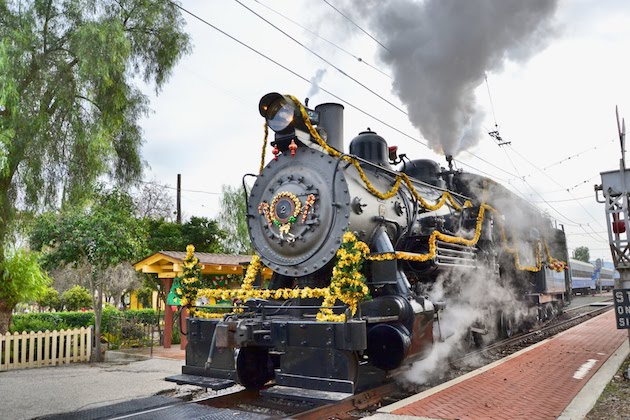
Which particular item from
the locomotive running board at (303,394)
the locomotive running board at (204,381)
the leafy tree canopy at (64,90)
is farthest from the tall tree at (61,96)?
the locomotive running board at (303,394)

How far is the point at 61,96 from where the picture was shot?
34.7 ft

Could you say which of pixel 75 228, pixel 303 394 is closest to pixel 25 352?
pixel 75 228

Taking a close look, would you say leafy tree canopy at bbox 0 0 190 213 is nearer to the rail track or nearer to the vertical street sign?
the rail track

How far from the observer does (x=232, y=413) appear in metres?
5.57

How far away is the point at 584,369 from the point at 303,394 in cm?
450

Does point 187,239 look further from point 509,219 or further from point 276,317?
point 276,317

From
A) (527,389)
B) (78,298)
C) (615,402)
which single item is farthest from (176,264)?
(78,298)

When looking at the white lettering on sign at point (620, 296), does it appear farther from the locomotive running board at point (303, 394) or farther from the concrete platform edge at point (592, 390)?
the locomotive running board at point (303, 394)

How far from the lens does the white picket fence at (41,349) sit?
10086mm

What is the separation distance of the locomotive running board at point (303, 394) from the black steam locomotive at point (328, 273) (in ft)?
0.10

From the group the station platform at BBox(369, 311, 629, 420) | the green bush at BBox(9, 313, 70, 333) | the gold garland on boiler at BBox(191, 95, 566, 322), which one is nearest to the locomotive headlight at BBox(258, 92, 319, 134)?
the gold garland on boiler at BBox(191, 95, 566, 322)

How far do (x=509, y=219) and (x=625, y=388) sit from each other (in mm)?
4975

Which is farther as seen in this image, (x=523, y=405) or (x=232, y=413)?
(x=232, y=413)

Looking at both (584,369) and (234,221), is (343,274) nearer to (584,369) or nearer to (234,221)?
(584,369)
